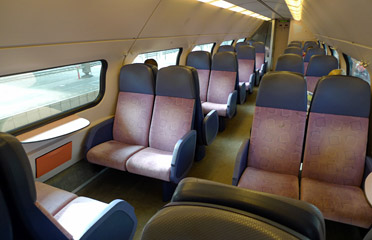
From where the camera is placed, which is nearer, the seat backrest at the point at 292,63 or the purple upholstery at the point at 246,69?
the seat backrest at the point at 292,63

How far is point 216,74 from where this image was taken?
4316 millimetres

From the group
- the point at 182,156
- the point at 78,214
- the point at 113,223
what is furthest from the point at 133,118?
the point at 113,223

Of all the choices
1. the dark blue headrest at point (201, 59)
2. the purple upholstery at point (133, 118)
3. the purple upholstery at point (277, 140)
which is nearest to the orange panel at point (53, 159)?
the purple upholstery at point (133, 118)

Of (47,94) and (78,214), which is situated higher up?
(47,94)

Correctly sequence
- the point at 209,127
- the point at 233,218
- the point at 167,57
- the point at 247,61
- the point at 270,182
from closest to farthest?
the point at 233,218
the point at 270,182
the point at 209,127
the point at 167,57
the point at 247,61

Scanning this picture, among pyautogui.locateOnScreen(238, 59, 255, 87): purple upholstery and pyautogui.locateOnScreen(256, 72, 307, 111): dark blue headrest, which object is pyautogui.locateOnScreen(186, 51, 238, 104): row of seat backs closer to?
pyautogui.locateOnScreen(238, 59, 255, 87): purple upholstery

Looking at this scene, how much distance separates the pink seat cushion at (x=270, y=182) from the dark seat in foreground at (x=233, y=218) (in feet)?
A: 4.13

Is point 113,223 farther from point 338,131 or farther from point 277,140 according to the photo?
point 338,131

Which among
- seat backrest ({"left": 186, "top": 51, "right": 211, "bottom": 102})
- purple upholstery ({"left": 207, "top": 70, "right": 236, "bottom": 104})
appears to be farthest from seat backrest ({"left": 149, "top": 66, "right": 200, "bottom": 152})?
seat backrest ({"left": 186, "top": 51, "right": 211, "bottom": 102})

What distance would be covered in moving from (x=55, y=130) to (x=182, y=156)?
3.80 feet

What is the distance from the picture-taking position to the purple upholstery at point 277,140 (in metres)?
2.14

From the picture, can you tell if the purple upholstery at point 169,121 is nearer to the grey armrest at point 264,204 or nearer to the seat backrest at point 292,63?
the grey armrest at point 264,204

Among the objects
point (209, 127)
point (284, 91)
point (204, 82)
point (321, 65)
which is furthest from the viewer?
point (204, 82)

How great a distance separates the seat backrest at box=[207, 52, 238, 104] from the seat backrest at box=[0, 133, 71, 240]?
348cm
